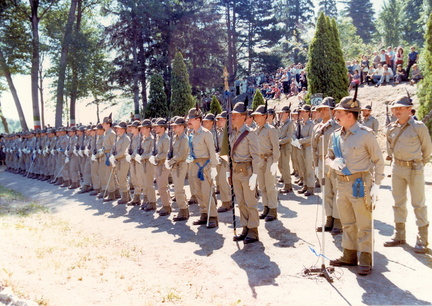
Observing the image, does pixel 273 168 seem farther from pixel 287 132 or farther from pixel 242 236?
pixel 287 132

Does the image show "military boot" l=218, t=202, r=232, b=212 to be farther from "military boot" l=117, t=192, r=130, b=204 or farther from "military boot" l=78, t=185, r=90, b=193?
"military boot" l=78, t=185, r=90, b=193

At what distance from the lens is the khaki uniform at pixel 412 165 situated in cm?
580

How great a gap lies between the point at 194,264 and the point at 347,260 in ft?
7.66

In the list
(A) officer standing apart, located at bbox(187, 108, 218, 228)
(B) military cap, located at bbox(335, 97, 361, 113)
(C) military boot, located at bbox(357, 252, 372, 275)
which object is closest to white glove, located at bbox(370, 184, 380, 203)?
(C) military boot, located at bbox(357, 252, 372, 275)

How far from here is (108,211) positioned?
10.3 metres

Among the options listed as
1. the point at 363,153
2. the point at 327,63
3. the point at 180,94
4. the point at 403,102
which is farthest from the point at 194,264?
the point at 180,94

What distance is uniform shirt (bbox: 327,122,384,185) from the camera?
4.92 meters

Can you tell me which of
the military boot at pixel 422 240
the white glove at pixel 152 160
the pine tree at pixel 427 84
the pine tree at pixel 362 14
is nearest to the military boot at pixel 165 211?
the white glove at pixel 152 160

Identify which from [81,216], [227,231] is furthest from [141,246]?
[81,216]

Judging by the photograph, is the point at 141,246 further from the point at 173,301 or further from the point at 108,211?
the point at 108,211

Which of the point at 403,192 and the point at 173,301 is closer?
the point at 173,301

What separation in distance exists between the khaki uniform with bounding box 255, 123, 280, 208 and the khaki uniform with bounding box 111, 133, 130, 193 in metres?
4.36

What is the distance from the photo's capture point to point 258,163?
6504 mm

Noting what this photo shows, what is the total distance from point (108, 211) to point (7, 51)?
82.9 ft
